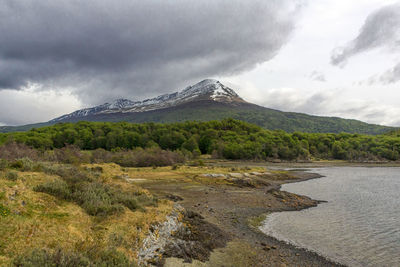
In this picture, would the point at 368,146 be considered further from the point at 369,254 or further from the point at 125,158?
the point at 369,254

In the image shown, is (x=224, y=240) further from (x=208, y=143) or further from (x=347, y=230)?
(x=208, y=143)

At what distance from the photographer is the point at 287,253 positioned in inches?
531

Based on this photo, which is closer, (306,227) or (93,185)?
(93,185)

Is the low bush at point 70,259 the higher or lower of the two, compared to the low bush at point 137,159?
higher

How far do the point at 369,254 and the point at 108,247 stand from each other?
15.1 m

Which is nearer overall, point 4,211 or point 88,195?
point 4,211

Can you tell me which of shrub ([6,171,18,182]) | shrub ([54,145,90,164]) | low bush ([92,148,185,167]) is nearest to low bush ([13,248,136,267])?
shrub ([6,171,18,182])

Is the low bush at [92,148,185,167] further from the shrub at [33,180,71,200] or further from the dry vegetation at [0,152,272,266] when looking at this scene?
the shrub at [33,180,71,200]

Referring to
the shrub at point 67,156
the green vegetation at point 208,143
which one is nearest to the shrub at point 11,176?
the shrub at point 67,156

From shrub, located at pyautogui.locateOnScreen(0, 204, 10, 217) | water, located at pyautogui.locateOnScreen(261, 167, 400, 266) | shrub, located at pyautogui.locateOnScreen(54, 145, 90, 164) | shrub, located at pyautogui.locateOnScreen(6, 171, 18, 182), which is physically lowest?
water, located at pyautogui.locateOnScreen(261, 167, 400, 266)

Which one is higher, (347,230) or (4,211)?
(4,211)

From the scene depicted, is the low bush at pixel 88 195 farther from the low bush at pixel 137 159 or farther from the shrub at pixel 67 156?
the low bush at pixel 137 159

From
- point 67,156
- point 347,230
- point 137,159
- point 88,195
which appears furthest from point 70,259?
point 137,159

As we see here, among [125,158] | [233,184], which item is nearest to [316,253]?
[233,184]
